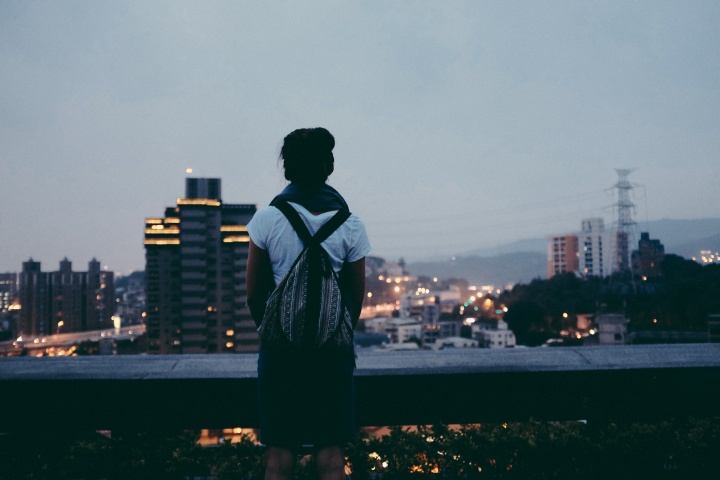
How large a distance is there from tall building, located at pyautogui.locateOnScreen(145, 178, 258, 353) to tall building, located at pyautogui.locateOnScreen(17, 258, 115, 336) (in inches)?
1948

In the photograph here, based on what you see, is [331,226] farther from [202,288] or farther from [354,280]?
[202,288]

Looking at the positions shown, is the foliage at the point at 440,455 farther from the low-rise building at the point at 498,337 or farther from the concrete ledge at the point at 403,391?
the low-rise building at the point at 498,337

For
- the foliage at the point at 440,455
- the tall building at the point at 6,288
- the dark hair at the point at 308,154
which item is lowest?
the tall building at the point at 6,288

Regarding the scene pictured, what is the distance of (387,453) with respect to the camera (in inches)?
110

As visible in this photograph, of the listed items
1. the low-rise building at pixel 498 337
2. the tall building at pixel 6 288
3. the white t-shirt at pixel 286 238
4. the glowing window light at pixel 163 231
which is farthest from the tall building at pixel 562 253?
the white t-shirt at pixel 286 238

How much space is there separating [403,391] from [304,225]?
50.8 inches

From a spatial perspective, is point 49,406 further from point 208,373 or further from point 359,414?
point 359,414

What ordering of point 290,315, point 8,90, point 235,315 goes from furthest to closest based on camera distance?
1. point 8,90
2. point 235,315
3. point 290,315

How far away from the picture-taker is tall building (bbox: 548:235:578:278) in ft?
430

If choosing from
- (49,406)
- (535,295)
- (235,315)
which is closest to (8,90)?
(235,315)

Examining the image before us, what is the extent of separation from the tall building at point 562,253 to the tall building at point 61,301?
10850 cm

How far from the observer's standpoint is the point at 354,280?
2.07m

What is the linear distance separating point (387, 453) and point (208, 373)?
1058 mm

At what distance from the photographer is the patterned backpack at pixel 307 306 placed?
1.91 m
